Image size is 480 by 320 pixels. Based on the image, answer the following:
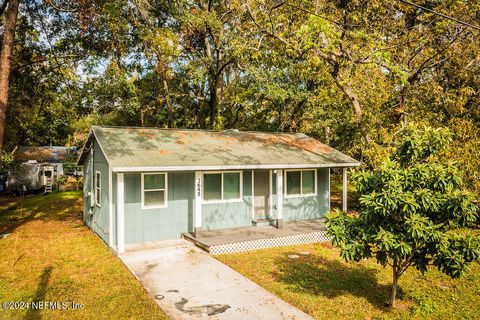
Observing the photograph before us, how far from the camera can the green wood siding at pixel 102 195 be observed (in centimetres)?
1179

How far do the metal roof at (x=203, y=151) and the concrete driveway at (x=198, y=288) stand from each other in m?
2.77

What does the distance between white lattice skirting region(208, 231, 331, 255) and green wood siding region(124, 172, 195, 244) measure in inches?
80.6

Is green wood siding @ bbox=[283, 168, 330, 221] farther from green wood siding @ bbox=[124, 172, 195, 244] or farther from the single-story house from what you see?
green wood siding @ bbox=[124, 172, 195, 244]

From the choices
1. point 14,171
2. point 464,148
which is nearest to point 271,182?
point 464,148

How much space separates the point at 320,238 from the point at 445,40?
10829 mm

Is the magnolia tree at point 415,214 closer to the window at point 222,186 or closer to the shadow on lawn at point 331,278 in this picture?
the shadow on lawn at point 331,278

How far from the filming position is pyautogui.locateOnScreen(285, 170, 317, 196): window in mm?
14398

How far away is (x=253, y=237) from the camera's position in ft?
37.9

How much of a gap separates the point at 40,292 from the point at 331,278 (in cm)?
702

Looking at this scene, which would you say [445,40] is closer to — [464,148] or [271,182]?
[464,148]

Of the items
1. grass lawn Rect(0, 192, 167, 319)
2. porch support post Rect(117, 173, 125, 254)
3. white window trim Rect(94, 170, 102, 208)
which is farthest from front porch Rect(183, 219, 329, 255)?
white window trim Rect(94, 170, 102, 208)

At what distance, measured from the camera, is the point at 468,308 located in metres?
7.05

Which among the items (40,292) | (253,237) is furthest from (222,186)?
(40,292)

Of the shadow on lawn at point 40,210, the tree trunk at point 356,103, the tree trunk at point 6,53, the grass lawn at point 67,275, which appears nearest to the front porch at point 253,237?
the grass lawn at point 67,275
